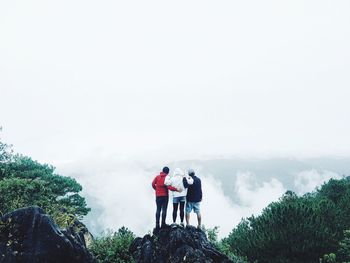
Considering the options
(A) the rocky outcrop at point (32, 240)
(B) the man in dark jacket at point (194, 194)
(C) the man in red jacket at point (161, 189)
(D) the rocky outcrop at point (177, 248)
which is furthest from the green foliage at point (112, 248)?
(A) the rocky outcrop at point (32, 240)

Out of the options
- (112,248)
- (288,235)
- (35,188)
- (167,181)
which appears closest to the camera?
(167,181)

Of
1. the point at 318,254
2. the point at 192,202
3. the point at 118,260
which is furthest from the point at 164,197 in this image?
the point at 318,254

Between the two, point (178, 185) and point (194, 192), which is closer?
point (178, 185)

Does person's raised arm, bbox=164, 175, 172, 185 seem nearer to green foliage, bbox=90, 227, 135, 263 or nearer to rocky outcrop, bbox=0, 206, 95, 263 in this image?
rocky outcrop, bbox=0, 206, 95, 263

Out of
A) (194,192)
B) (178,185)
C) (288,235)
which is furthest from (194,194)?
(288,235)

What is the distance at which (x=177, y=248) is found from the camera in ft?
45.2

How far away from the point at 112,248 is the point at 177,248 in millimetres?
3630

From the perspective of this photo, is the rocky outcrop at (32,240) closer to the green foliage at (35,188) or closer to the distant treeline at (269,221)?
the green foliage at (35,188)

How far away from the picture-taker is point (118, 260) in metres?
15.6

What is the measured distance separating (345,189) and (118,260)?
3018 centimetres

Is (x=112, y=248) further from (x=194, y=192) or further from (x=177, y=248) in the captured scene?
(x=194, y=192)

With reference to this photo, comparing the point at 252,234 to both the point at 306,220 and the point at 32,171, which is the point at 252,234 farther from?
the point at 32,171

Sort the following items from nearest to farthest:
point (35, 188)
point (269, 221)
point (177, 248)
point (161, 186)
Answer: point (177, 248) < point (161, 186) < point (35, 188) < point (269, 221)

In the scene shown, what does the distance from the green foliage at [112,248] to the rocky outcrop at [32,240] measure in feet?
11.7
